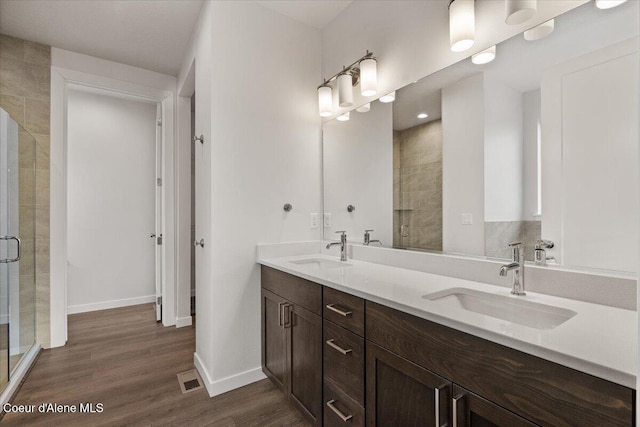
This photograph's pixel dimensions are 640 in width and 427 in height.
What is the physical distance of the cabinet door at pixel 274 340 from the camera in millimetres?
1891

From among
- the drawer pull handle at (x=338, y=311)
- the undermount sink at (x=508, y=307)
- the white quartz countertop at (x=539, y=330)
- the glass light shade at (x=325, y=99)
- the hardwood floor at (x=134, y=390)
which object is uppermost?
the glass light shade at (x=325, y=99)

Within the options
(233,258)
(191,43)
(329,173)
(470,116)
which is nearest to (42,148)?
(191,43)

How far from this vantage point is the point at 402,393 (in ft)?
3.64

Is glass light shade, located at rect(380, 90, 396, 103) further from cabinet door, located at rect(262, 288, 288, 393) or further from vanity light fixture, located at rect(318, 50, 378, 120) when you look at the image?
cabinet door, located at rect(262, 288, 288, 393)

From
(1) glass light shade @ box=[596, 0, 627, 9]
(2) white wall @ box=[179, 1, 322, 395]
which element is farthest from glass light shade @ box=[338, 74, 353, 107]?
(1) glass light shade @ box=[596, 0, 627, 9]

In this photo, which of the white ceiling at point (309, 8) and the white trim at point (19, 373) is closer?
the white trim at point (19, 373)

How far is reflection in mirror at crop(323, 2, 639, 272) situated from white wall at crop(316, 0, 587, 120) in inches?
2.6

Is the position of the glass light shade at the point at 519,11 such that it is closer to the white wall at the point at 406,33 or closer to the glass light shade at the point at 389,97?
the white wall at the point at 406,33

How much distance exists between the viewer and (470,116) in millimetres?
1552

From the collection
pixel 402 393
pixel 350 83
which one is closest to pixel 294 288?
pixel 402 393

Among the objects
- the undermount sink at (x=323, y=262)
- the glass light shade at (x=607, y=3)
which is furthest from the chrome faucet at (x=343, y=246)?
the glass light shade at (x=607, y=3)

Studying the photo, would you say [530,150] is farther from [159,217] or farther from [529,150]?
[159,217]

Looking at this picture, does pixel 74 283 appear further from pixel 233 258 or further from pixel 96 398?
pixel 233 258

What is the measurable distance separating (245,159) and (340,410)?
1.57m
